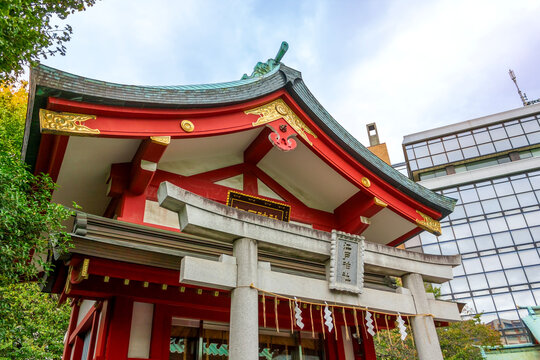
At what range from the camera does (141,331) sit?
6.23 meters

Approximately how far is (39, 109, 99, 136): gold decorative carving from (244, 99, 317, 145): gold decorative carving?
9.96 ft

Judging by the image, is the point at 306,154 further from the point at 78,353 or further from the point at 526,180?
the point at 526,180

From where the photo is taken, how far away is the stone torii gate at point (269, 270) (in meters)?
4.82

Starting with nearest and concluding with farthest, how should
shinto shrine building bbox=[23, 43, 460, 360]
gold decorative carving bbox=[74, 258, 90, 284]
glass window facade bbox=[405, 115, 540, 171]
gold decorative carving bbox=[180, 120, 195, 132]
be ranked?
gold decorative carving bbox=[74, 258, 90, 284]
shinto shrine building bbox=[23, 43, 460, 360]
gold decorative carving bbox=[180, 120, 195, 132]
glass window facade bbox=[405, 115, 540, 171]

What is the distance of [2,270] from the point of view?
216 inches

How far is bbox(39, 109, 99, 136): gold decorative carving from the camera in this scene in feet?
18.3

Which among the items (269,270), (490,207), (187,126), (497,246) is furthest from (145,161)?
(490,207)

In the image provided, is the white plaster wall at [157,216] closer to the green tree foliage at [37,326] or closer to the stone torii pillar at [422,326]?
the stone torii pillar at [422,326]

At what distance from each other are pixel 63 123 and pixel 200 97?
7.74 feet

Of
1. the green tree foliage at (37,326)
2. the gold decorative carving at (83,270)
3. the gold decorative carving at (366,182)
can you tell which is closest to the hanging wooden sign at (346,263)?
the gold decorative carving at (366,182)

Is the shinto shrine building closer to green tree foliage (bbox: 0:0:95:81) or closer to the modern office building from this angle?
green tree foliage (bbox: 0:0:95:81)

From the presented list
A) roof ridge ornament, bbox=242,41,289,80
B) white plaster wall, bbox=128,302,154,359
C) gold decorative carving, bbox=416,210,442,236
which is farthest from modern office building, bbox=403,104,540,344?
white plaster wall, bbox=128,302,154,359

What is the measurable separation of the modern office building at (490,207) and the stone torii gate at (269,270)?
99.8 ft

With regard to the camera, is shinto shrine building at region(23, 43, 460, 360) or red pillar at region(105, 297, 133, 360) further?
red pillar at region(105, 297, 133, 360)
